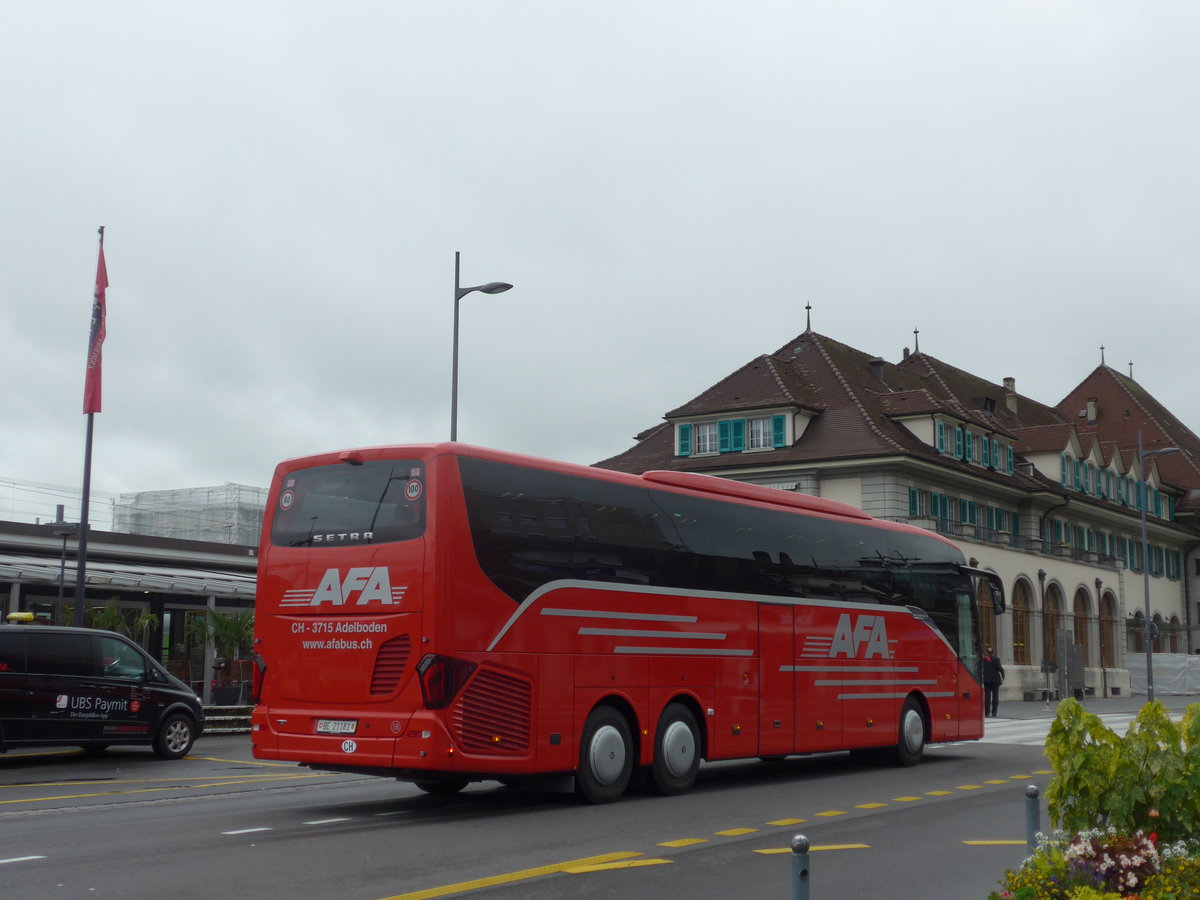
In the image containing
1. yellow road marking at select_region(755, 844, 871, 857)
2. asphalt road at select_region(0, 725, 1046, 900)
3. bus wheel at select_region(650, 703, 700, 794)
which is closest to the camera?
asphalt road at select_region(0, 725, 1046, 900)

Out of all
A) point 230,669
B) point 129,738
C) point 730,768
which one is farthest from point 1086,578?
point 129,738

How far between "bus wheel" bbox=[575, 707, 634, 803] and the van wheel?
368 inches

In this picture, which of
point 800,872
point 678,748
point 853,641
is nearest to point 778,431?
point 853,641

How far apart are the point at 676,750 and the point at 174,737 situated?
9.45 m

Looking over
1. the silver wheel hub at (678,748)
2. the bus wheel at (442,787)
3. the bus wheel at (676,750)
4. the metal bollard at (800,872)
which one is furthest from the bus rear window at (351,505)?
the metal bollard at (800,872)

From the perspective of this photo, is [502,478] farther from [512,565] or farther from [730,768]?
[730,768]

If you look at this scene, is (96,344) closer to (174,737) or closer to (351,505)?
(174,737)

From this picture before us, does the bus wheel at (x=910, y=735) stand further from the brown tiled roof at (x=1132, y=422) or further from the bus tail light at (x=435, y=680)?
the brown tiled roof at (x=1132, y=422)

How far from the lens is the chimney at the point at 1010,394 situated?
2776 inches

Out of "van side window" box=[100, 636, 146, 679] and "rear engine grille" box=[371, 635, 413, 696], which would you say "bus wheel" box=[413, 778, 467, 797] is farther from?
"van side window" box=[100, 636, 146, 679]

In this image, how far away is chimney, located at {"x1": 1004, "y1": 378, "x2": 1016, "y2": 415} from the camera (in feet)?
231

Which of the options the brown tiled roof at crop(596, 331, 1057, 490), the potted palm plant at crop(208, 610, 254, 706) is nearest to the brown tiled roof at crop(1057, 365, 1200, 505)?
the brown tiled roof at crop(596, 331, 1057, 490)

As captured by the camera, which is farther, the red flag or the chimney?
the chimney

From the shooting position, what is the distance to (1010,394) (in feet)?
236
